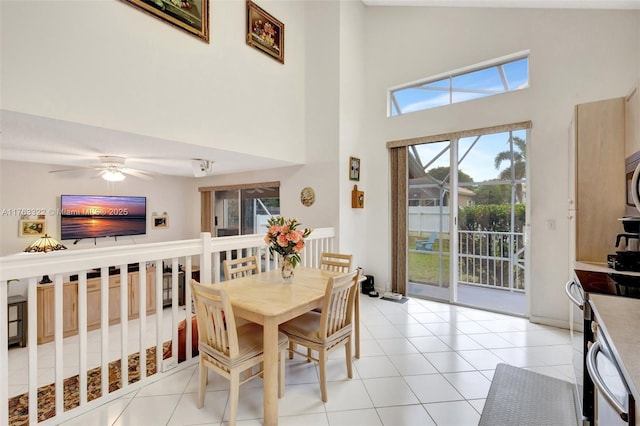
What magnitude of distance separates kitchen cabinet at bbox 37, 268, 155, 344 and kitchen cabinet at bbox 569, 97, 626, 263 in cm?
455

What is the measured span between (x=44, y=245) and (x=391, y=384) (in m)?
4.83

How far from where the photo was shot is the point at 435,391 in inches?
84.4

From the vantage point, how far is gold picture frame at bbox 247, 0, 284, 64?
11.7ft

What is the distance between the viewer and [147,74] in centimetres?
262

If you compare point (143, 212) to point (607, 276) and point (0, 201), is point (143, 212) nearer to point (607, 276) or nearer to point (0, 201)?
point (0, 201)

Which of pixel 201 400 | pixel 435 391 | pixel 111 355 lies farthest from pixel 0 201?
pixel 435 391

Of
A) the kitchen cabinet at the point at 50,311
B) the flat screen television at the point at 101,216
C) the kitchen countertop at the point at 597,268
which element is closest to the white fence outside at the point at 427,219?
the kitchen countertop at the point at 597,268

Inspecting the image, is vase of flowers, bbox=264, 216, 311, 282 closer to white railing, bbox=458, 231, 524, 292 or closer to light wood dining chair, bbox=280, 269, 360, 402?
light wood dining chair, bbox=280, 269, 360, 402

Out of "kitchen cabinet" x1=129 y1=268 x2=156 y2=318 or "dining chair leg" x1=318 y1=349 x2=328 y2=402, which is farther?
"kitchen cabinet" x1=129 y1=268 x2=156 y2=318

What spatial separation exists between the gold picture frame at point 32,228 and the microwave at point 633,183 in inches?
256

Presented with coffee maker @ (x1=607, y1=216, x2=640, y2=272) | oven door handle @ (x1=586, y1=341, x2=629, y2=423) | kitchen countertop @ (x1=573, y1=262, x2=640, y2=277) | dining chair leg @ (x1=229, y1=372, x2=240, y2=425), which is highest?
coffee maker @ (x1=607, y1=216, x2=640, y2=272)

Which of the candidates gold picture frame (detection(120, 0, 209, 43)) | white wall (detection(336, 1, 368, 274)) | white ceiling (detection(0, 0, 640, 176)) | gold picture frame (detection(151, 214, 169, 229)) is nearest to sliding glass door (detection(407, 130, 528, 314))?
white wall (detection(336, 1, 368, 274))

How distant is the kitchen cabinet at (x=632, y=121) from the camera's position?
6.91 ft

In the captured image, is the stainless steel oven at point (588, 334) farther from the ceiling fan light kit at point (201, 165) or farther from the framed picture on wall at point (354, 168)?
the ceiling fan light kit at point (201, 165)
